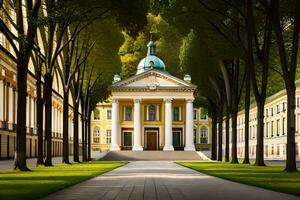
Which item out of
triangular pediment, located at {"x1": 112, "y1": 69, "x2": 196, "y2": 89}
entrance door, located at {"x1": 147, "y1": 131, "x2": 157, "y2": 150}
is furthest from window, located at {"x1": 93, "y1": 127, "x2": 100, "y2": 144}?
triangular pediment, located at {"x1": 112, "y1": 69, "x2": 196, "y2": 89}

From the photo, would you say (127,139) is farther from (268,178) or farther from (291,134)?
(268,178)

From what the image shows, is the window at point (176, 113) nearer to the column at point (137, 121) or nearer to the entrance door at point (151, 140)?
the entrance door at point (151, 140)

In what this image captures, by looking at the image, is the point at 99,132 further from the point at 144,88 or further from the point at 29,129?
the point at 29,129

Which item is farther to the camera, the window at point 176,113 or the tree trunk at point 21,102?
the window at point 176,113

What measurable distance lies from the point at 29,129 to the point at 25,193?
5970 centimetres

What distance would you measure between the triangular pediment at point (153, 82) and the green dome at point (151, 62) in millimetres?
2300

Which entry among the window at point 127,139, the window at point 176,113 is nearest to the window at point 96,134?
the window at point 127,139

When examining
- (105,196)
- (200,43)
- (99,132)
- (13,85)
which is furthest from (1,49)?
(99,132)

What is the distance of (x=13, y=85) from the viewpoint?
221ft

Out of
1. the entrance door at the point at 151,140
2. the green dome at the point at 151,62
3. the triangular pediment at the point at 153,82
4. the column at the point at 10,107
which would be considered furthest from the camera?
the entrance door at the point at 151,140

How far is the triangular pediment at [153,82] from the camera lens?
297 ft

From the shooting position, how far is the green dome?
93.5 metres

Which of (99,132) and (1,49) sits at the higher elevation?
(1,49)

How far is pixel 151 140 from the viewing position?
96188 mm
